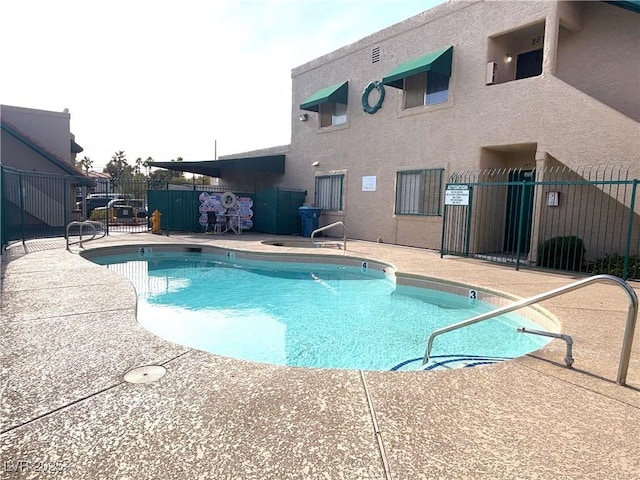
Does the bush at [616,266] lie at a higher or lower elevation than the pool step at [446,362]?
higher

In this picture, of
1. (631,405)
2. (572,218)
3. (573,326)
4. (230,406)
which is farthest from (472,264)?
(230,406)

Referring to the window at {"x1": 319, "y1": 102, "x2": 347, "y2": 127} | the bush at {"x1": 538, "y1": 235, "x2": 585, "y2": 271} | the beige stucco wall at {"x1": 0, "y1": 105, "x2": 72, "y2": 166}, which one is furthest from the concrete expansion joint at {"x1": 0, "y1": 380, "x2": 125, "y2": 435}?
the beige stucco wall at {"x1": 0, "y1": 105, "x2": 72, "y2": 166}

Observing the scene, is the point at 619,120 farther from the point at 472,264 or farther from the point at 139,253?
the point at 139,253

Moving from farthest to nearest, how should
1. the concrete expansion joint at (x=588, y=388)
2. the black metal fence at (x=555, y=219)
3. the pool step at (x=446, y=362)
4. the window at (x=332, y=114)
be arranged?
the window at (x=332, y=114) < the black metal fence at (x=555, y=219) < the pool step at (x=446, y=362) < the concrete expansion joint at (x=588, y=388)

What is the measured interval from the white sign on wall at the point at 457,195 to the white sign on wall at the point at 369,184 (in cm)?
368

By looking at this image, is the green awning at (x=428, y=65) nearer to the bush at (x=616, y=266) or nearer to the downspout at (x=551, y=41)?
the downspout at (x=551, y=41)

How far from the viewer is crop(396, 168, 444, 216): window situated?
10.9m

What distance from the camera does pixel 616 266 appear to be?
7277mm

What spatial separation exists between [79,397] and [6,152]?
57.3 ft

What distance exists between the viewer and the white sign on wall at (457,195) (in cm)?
899

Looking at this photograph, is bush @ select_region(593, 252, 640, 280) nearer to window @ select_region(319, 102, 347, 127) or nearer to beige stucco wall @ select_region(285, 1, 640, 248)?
beige stucco wall @ select_region(285, 1, 640, 248)

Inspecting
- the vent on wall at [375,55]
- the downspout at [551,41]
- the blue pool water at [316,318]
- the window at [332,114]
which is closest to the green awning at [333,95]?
the window at [332,114]

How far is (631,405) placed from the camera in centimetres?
238

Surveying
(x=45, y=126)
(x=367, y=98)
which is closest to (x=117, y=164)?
(x=45, y=126)
